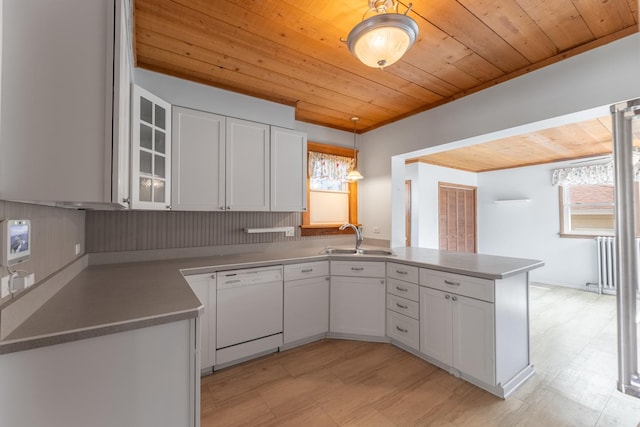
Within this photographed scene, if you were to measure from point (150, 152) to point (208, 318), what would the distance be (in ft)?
4.37

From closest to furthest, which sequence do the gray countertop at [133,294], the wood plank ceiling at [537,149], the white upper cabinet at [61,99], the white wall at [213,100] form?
the white upper cabinet at [61,99] < the gray countertop at [133,294] < the white wall at [213,100] < the wood plank ceiling at [537,149]

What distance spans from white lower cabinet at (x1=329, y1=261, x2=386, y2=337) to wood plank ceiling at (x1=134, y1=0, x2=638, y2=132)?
1.75 meters

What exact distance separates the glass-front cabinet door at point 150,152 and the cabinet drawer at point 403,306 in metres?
2.15

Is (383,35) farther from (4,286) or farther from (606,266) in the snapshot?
(606,266)

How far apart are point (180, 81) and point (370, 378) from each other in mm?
2973

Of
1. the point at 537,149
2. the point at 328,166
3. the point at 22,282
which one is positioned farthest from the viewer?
the point at 537,149

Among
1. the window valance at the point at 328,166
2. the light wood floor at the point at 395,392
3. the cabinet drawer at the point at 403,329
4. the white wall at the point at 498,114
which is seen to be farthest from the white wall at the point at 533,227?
the cabinet drawer at the point at 403,329

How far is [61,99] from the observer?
0.96 m

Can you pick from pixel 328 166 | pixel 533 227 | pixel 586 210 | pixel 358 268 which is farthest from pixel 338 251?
pixel 586 210

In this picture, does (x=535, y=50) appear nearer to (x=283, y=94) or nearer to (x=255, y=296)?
(x=283, y=94)

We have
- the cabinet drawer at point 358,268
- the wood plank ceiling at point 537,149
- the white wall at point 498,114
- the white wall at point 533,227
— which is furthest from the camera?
the white wall at point 533,227

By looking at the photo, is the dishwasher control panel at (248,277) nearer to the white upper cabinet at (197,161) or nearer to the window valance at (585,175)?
the white upper cabinet at (197,161)

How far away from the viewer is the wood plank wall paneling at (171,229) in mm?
2293

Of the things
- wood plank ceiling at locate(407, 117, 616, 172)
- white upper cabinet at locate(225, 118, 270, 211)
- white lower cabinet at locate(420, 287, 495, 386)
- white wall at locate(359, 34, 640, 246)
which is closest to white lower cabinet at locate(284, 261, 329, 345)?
white upper cabinet at locate(225, 118, 270, 211)
